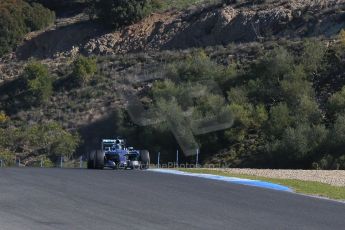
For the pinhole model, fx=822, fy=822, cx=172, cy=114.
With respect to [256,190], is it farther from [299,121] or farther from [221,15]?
[221,15]

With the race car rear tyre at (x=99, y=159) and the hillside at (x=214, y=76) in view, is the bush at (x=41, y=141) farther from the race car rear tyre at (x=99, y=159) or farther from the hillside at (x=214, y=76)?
the race car rear tyre at (x=99, y=159)

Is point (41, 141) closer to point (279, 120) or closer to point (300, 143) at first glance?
point (279, 120)

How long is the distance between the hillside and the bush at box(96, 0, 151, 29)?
65 centimetres

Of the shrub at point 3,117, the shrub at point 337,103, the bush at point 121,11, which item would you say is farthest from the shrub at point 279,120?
the bush at point 121,11

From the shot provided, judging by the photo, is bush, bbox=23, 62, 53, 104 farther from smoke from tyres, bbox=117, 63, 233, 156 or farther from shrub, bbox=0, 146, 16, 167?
shrub, bbox=0, 146, 16, 167

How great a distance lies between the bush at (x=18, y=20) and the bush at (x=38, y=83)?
12884 mm

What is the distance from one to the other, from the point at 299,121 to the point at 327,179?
814 inches

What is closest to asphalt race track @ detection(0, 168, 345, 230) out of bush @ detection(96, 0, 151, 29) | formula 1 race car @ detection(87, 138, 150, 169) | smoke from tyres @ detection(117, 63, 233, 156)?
formula 1 race car @ detection(87, 138, 150, 169)

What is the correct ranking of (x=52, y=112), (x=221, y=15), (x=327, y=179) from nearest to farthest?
(x=327, y=179)
(x=52, y=112)
(x=221, y=15)

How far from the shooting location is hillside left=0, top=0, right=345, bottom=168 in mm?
56500

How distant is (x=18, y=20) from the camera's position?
88.4 m

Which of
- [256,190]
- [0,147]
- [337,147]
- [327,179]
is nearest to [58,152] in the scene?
[0,147]

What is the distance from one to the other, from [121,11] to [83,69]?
34.0 ft

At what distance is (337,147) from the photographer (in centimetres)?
5153
